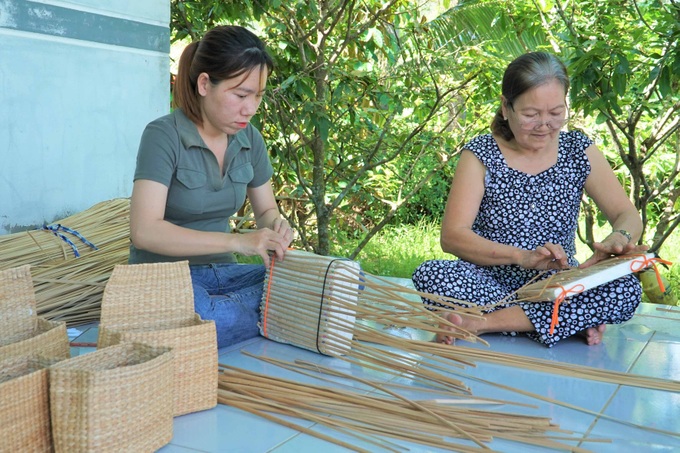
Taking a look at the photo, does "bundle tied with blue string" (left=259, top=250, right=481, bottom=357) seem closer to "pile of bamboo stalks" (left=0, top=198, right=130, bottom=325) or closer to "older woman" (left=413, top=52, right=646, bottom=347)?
"older woman" (left=413, top=52, right=646, bottom=347)

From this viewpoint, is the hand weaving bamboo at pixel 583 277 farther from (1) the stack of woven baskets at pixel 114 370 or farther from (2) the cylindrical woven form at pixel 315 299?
(1) the stack of woven baskets at pixel 114 370

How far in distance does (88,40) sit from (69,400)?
2473mm

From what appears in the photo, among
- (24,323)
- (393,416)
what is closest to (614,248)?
(393,416)

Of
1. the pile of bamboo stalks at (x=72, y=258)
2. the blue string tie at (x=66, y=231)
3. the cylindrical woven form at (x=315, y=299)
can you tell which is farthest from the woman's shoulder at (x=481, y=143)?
the blue string tie at (x=66, y=231)

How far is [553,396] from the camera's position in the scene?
2.42 meters

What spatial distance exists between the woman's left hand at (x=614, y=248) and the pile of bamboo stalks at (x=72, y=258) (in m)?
1.92

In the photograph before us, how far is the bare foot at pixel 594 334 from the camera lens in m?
2.96

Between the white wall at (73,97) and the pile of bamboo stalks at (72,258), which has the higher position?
the white wall at (73,97)

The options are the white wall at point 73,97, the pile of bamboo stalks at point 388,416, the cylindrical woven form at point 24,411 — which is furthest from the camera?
the white wall at point 73,97

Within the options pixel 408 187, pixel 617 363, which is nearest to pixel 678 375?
pixel 617 363

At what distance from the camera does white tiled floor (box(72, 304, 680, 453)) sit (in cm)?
201

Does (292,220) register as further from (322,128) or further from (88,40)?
(88,40)

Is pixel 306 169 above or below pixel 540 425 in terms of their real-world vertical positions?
above

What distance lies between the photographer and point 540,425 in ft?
6.84
